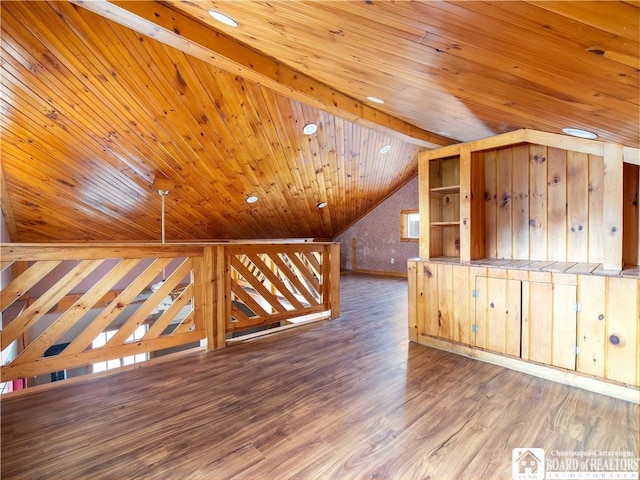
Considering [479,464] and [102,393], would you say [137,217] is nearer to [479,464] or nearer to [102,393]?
[102,393]

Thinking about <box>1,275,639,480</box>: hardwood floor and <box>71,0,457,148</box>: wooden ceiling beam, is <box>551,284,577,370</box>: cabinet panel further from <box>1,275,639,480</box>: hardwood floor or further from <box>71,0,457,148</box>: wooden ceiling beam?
<box>71,0,457,148</box>: wooden ceiling beam

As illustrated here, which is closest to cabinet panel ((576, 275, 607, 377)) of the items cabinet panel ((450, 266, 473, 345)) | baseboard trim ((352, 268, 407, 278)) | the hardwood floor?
the hardwood floor

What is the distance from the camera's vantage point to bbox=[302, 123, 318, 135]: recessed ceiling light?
4297 millimetres

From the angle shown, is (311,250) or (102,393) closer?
(102,393)

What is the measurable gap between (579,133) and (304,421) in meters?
2.74

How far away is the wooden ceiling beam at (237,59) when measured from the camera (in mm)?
2160

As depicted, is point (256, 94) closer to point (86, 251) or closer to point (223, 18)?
point (223, 18)

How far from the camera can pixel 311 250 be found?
4086mm

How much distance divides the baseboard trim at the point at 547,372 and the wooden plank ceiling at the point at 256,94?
A: 1682mm

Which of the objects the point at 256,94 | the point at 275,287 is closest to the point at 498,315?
the point at 275,287

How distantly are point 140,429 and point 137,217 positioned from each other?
4.39m

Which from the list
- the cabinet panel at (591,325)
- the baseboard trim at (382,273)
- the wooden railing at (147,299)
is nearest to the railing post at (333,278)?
the wooden railing at (147,299)

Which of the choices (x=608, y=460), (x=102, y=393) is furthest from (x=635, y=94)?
(x=102, y=393)

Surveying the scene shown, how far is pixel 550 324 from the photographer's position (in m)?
2.40
